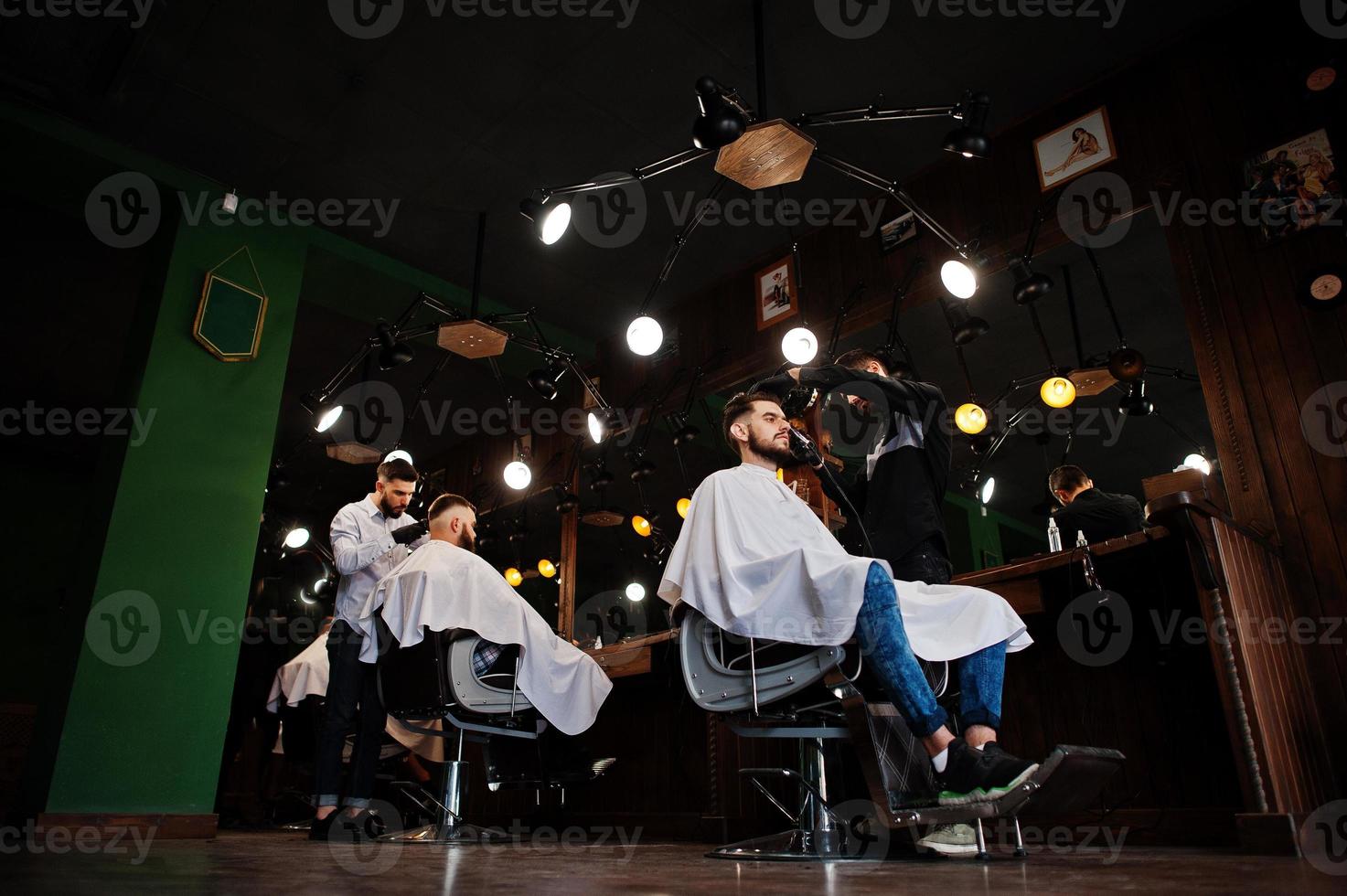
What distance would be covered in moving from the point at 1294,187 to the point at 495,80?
3.46m

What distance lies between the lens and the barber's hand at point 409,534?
364 cm

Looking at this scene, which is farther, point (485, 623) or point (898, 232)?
point (898, 232)

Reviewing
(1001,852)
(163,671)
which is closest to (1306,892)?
(1001,852)

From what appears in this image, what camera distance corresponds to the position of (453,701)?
2.78m

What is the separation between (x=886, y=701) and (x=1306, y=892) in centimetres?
97

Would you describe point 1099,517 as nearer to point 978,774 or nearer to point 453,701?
point 978,774

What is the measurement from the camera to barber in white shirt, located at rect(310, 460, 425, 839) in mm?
2900
